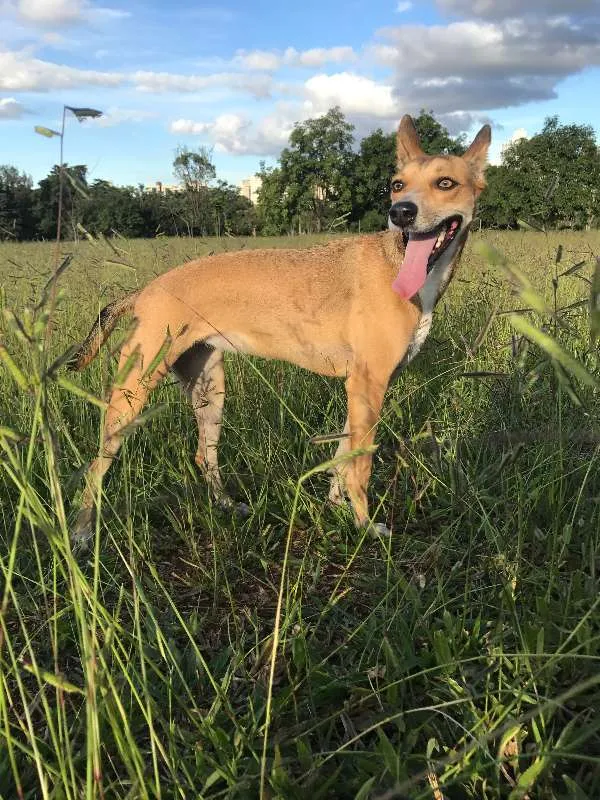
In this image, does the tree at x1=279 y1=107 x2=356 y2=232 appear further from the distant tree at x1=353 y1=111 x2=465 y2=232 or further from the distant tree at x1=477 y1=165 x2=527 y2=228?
the distant tree at x1=477 y1=165 x2=527 y2=228

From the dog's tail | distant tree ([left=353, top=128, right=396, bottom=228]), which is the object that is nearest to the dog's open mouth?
the dog's tail

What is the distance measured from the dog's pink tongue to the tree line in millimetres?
587

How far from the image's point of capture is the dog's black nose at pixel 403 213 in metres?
3.07

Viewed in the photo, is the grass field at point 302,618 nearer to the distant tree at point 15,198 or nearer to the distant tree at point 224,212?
the distant tree at point 224,212

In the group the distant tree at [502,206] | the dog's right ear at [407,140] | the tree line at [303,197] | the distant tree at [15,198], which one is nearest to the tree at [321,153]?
the tree line at [303,197]

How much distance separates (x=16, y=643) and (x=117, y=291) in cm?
377

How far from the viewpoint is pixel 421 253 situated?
122 inches

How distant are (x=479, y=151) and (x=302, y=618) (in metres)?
3.20

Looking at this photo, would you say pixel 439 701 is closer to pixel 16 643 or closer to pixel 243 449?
pixel 16 643

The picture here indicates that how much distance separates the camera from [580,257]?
7.91 metres

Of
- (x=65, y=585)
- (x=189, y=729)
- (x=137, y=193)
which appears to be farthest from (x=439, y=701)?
(x=137, y=193)

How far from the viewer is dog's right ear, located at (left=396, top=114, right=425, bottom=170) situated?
371 cm

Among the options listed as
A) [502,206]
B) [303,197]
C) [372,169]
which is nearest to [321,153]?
[372,169]

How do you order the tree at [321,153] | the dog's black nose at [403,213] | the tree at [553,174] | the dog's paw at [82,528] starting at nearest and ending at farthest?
the dog's paw at [82,528]
the dog's black nose at [403,213]
the tree at [553,174]
the tree at [321,153]
